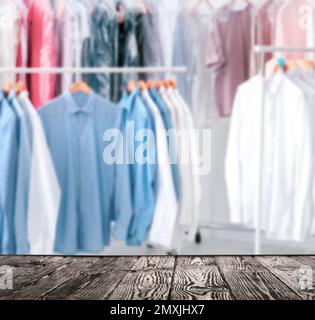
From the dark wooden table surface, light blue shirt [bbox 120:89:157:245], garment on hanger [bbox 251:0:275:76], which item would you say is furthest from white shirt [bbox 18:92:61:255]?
garment on hanger [bbox 251:0:275:76]

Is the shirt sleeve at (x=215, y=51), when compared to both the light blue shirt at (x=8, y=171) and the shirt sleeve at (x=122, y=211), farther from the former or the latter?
the light blue shirt at (x=8, y=171)

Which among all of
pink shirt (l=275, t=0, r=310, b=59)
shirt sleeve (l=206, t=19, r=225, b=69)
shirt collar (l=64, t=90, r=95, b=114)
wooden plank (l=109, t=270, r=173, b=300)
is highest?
shirt sleeve (l=206, t=19, r=225, b=69)

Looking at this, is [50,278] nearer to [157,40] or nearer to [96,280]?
[96,280]

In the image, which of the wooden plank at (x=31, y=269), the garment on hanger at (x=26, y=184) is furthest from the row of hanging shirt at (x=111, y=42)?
the wooden plank at (x=31, y=269)

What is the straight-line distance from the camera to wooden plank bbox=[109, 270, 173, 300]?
1.68ft

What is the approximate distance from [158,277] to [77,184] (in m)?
0.65

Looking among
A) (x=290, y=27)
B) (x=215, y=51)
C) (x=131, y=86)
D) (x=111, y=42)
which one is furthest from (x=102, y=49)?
(x=290, y=27)

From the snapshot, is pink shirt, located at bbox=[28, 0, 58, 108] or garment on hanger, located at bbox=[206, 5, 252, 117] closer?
pink shirt, located at bbox=[28, 0, 58, 108]

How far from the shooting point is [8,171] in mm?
1152

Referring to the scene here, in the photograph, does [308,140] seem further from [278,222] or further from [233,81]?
[233,81]

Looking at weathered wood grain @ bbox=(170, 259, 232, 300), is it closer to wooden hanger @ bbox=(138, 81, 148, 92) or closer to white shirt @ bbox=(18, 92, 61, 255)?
white shirt @ bbox=(18, 92, 61, 255)

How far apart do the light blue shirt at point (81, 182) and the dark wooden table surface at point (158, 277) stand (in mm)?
508

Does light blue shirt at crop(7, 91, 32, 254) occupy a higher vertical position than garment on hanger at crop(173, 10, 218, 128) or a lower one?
lower

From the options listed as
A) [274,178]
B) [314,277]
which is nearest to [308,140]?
[274,178]
